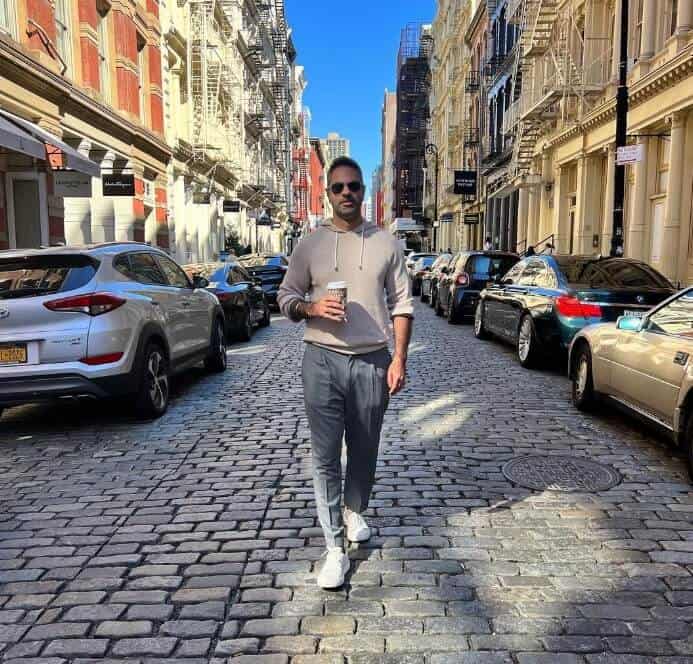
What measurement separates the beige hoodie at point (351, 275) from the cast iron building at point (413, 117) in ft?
247

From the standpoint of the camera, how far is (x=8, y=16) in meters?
13.8

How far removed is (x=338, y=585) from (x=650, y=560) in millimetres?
1694

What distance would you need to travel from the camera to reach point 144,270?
7.31m

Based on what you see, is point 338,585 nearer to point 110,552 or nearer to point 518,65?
point 110,552

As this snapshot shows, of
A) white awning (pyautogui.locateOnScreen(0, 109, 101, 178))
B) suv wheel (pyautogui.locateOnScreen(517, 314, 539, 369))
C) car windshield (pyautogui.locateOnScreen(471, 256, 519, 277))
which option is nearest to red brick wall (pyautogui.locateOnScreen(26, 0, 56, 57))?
white awning (pyautogui.locateOnScreen(0, 109, 101, 178))

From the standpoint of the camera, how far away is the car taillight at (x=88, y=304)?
5.93m

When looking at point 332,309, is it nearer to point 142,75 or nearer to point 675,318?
point 675,318

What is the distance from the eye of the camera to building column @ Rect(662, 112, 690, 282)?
16.0 m

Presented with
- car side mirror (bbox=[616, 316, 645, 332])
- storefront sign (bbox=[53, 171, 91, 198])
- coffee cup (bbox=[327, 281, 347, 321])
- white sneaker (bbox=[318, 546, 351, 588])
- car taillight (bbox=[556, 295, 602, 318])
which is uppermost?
storefront sign (bbox=[53, 171, 91, 198])

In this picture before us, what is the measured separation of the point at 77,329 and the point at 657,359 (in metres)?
4.89

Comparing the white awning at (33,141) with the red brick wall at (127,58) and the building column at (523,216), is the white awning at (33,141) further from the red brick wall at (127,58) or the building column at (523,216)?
the building column at (523,216)

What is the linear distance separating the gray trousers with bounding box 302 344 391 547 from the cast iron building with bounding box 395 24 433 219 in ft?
248

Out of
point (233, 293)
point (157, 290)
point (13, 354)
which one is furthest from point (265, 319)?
point (13, 354)

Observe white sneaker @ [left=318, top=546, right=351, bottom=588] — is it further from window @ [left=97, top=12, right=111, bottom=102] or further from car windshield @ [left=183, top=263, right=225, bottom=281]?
window @ [left=97, top=12, right=111, bottom=102]
